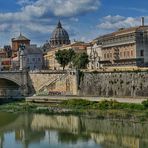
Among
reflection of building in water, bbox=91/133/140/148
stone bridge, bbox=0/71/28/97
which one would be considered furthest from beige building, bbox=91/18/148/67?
reflection of building in water, bbox=91/133/140/148

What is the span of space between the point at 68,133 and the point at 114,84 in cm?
1367

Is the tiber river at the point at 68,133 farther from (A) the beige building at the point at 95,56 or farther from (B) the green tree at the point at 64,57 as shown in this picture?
(A) the beige building at the point at 95,56

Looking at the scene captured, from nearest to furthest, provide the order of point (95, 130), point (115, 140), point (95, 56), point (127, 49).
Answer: point (115, 140) → point (95, 130) → point (127, 49) → point (95, 56)

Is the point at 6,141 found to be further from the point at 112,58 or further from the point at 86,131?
the point at 112,58

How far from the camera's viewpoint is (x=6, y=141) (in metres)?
29.2

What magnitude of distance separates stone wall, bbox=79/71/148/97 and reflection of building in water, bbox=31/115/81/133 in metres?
7.54

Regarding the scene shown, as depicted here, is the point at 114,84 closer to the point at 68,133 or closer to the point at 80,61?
the point at 80,61

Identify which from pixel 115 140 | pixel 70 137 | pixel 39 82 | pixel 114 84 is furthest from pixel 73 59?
pixel 115 140

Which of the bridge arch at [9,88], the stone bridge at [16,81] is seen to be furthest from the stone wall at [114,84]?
the bridge arch at [9,88]

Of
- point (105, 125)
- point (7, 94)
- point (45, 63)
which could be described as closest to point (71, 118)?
point (105, 125)

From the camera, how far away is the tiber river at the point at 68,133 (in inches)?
1060

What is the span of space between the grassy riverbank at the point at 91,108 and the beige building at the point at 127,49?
8.60m

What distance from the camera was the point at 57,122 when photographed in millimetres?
34375

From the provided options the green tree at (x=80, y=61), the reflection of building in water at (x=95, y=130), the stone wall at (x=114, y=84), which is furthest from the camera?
the green tree at (x=80, y=61)
